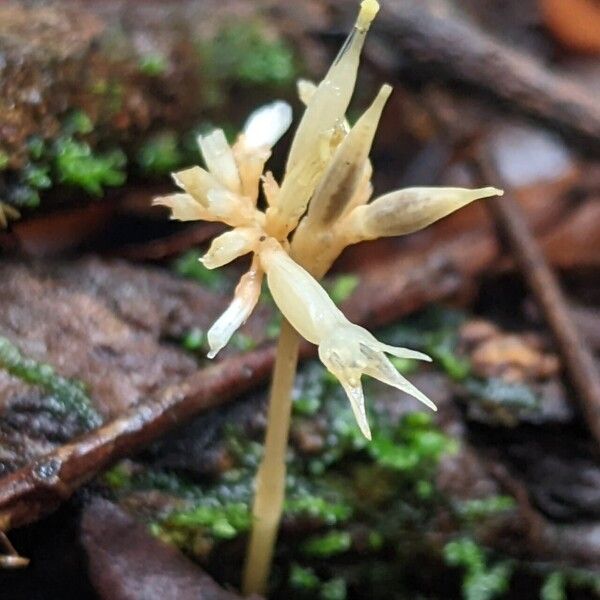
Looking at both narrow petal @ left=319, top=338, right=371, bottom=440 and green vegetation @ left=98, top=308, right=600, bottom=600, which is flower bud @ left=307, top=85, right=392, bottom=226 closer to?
narrow petal @ left=319, top=338, right=371, bottom=440

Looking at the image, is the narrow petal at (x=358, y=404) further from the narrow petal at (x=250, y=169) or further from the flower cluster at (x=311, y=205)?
the narrow petal at (x=250, y=169)

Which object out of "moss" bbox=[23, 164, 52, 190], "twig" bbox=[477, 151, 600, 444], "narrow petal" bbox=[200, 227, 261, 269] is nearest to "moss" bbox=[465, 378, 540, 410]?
"twig" bbox=[477, 151, 600, 444]

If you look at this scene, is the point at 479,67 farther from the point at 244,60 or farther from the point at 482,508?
the point at 482,508

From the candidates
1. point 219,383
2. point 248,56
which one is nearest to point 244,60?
point 248,56

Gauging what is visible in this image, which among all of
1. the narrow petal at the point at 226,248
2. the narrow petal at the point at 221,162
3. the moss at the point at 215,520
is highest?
the narrow petal at the point at 221,162

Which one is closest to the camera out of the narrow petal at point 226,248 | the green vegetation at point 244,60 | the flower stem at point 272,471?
the narrow petal at point 226,248

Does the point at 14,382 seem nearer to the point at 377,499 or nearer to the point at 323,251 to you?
the point at 323,251

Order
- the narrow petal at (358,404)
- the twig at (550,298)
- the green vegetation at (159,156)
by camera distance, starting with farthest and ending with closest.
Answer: the green vegetation at (159,156), the twig at (550,298), the narrow petal at (358,404)

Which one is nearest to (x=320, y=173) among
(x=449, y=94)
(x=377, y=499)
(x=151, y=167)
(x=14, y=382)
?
(x=14, y=382)

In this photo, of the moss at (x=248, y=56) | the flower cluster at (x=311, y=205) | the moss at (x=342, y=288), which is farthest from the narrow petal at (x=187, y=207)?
the moss at (x=248, y=56)
